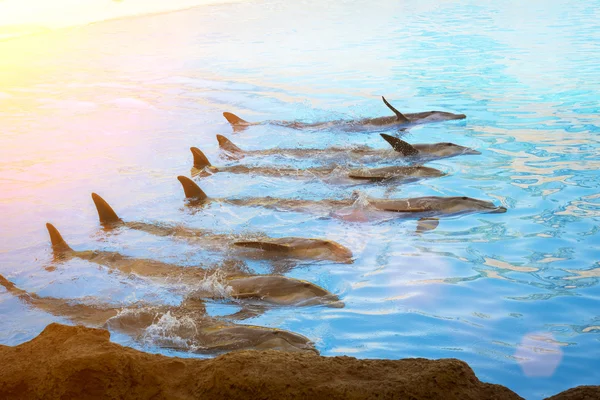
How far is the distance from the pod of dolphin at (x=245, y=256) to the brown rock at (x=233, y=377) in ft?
3.65

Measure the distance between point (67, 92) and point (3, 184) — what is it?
9.54 metres

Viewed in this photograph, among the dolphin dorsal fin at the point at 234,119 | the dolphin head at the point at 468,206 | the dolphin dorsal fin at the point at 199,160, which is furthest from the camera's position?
the dolphin dorsal fin at the point at 234,119

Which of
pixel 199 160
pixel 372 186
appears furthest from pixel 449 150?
pixel 199 160

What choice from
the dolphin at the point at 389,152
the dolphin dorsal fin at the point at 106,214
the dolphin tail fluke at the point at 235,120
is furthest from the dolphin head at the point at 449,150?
the dolphin tail fluke at the point at 235,120

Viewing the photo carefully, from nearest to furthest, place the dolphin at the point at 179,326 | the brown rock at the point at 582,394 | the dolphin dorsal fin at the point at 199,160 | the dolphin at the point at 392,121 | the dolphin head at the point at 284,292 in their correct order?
the brown rock at the point at 582,394, the dolphin at the point at 179,326, the dolphin head at the point at 284,292, the dolphin dorsal fin at the point at 199,160, the dolphin at the point at 392,121

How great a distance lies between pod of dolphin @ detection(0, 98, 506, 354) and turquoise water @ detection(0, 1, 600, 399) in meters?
0.19

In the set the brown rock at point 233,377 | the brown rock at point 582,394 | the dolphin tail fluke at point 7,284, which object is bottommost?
the dolphin tail fluke at point 7,284

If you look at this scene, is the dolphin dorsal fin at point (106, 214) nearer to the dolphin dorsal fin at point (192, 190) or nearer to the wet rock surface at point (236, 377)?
the dolphin dorsal fin at point (192, 190)

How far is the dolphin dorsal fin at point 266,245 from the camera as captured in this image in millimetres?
7387

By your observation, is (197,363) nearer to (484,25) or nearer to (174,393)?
(174,393)

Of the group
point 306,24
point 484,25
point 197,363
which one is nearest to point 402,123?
point 197,363

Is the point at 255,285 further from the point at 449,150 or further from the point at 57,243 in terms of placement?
the point at 449,150

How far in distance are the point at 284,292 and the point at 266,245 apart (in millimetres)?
1232

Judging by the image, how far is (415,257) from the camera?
7.13m
